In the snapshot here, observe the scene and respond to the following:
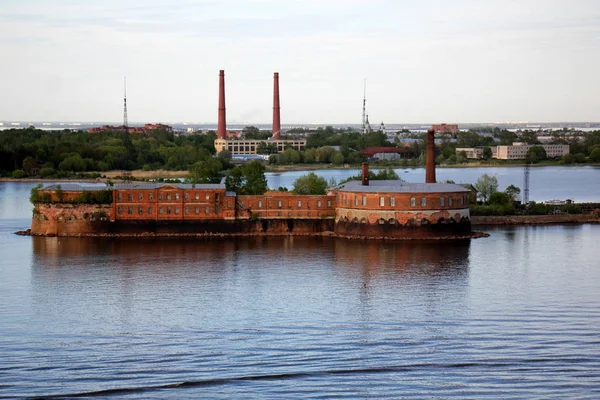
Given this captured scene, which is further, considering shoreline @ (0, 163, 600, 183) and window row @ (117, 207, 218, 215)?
shoreline @ (0, 163, 600, 183)

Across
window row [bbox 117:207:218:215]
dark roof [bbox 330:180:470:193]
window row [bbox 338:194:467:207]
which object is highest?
dark roof [bbox 330:180:470:193]

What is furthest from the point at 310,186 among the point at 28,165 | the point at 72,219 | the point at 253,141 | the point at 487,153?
the point at 253,141

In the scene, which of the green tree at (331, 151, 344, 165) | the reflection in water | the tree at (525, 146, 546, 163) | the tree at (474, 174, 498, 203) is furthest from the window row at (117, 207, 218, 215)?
the tree at (525, 146, 546, 163)

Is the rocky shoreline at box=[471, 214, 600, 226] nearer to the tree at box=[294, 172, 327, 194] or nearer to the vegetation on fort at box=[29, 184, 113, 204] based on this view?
the tree at box=[294, 172, 327, 194]

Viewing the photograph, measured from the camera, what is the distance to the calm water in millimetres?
22125

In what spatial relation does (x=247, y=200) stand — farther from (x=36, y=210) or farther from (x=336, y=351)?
(x=336, y=351)

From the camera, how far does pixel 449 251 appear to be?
137 ft

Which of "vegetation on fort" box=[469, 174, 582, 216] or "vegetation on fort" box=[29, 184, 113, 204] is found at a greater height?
"vegetation on fort" box=[29, 184, 113, 204]

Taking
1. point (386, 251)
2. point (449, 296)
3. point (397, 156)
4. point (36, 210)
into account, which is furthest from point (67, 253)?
point (397, 156)

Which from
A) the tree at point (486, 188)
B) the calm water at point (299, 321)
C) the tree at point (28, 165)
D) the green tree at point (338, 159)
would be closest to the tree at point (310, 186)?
the tree at point (486, 188)

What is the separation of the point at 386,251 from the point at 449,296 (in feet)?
33.4

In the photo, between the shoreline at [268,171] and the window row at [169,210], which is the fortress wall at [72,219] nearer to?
the window row at [169,210]

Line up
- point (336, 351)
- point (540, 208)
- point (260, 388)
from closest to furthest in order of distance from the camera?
point (260, 388) → point (336, 351) → point (540, 208)

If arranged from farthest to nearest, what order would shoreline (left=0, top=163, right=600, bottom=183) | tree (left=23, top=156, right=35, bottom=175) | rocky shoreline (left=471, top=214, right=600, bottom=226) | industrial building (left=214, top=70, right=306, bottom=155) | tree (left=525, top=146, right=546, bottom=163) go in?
tree (left=525, top=146, right=546, bottom=163) → industrial building (left=214, top=70, right=306, bottom=155) → tree (left=23, top=156, right=35, bottom=175) → shoreline (left=0, top=163, right=600, bottom=183) → rocky shoreline (left=471, top=214, right=600, bottom=226)
